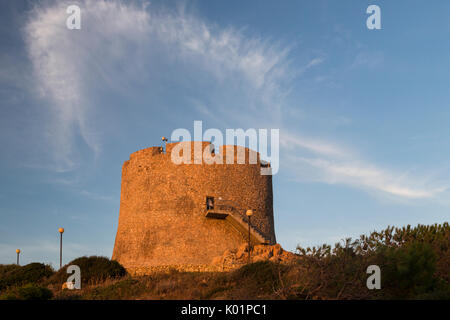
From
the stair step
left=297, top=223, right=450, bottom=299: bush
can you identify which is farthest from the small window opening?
left=297, top=223, right=450, bottom=299: bush

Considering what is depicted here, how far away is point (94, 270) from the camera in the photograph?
2134cm

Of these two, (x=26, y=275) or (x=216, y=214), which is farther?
(x=216, y=214)

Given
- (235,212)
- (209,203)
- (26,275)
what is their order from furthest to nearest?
(209,203), (235,212), (26,275)

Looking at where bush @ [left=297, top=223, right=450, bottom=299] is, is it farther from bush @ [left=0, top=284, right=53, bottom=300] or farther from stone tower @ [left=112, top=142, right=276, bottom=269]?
stone tower @ [left=112, top=142, right=276, bottom=269]

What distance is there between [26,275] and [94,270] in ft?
14.9

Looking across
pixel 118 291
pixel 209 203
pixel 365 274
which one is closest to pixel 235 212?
pixel 209 203

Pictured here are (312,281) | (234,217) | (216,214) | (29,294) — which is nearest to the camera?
(312,281)

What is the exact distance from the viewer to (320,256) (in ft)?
47.9

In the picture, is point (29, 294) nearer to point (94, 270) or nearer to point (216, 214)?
point (94, 270)

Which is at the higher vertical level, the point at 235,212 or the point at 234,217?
the point at 235,212

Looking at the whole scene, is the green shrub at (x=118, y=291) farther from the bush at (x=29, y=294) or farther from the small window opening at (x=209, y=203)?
the small window opening at (x=209, y=203)

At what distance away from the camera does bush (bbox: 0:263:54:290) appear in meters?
22.6
